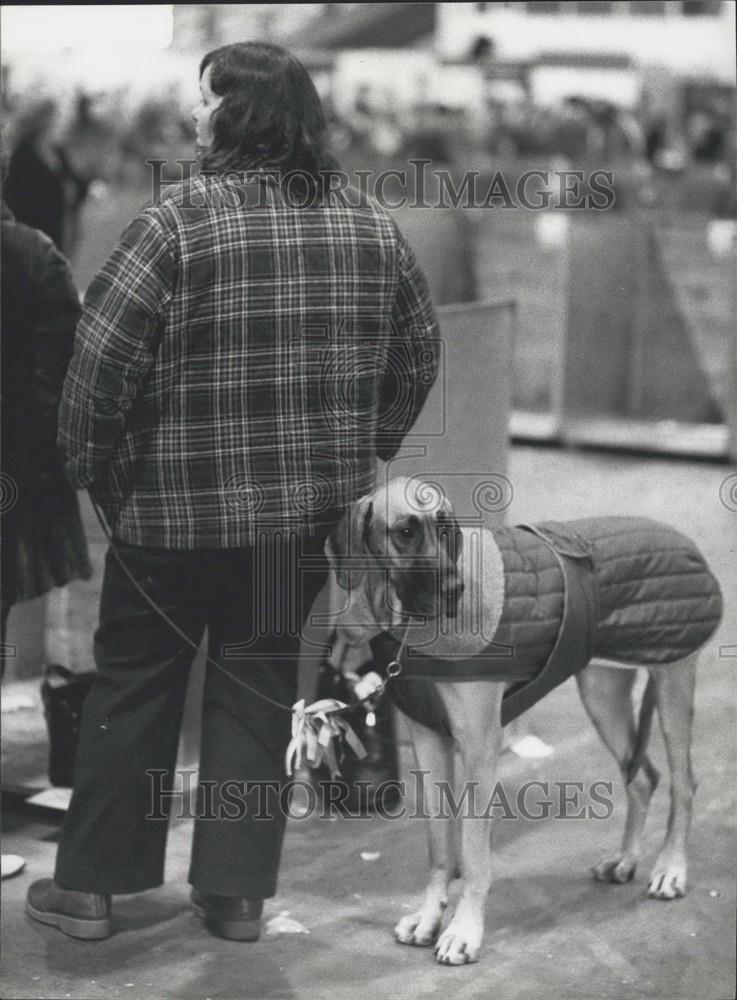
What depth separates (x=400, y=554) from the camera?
317 cm

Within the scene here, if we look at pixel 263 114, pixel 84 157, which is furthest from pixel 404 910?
pixel 84 157

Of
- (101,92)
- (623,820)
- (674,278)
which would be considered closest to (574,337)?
(674,278)

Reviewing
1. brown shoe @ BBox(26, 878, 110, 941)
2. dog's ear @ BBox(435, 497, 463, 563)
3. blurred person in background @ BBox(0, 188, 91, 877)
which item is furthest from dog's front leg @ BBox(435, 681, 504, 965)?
blurred person in background @ BBox(0, 188, 91, 877)

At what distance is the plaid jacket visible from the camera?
3.17m

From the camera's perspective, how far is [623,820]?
425 cm

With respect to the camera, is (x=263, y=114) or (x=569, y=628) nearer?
(x=263, y=114)

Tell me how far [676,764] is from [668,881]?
262 millimetres

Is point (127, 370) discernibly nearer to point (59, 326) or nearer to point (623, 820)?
point (59, 326)

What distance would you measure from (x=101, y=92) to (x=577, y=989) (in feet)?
31.3

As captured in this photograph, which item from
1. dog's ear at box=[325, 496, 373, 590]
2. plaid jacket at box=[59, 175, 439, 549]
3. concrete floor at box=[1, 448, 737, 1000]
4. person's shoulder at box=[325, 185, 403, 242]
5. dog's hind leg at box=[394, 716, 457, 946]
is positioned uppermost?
person's shoulder at box=[325, 185, 403, 242]

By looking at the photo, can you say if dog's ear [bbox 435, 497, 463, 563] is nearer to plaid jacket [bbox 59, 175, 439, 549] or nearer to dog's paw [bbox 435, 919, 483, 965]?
plaid jacket [bbox 59, 175, 439, 549]

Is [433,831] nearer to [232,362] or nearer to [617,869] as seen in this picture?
[617,869]

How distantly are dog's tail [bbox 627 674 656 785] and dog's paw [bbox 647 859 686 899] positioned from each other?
0.20 m

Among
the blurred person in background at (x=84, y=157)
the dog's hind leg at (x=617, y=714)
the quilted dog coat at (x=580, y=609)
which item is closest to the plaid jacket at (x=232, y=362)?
the quilted dog coat at (x=580, y=609)
